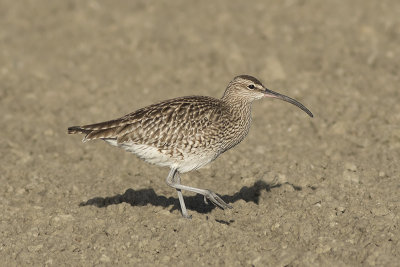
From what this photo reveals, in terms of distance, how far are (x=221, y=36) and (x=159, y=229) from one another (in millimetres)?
9020

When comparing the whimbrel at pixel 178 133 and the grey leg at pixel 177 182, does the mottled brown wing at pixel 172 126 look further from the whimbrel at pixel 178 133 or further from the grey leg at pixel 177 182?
the grey leg at pixel 177 182

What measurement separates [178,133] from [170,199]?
5.04ft

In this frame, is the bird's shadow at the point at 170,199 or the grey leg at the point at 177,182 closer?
the grey leg at the point at 177,182

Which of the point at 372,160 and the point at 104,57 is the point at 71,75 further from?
the point at 372,160

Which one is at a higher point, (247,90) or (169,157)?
(247,90)

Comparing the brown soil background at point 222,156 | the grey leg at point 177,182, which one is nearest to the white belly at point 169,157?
the grey leg at point 177,182

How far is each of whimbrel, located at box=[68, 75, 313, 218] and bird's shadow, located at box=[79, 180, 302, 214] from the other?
700mm

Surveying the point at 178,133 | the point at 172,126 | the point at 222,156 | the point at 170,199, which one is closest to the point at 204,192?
the point at 178,133

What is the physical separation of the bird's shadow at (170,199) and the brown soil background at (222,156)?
3 centimetres

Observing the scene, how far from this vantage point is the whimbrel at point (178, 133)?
30.3ft

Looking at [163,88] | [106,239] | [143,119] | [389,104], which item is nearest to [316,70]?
[389,104]

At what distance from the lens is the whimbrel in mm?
9250

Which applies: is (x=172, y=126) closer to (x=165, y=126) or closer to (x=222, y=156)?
(x=165, y=126)

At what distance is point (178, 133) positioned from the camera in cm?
925
